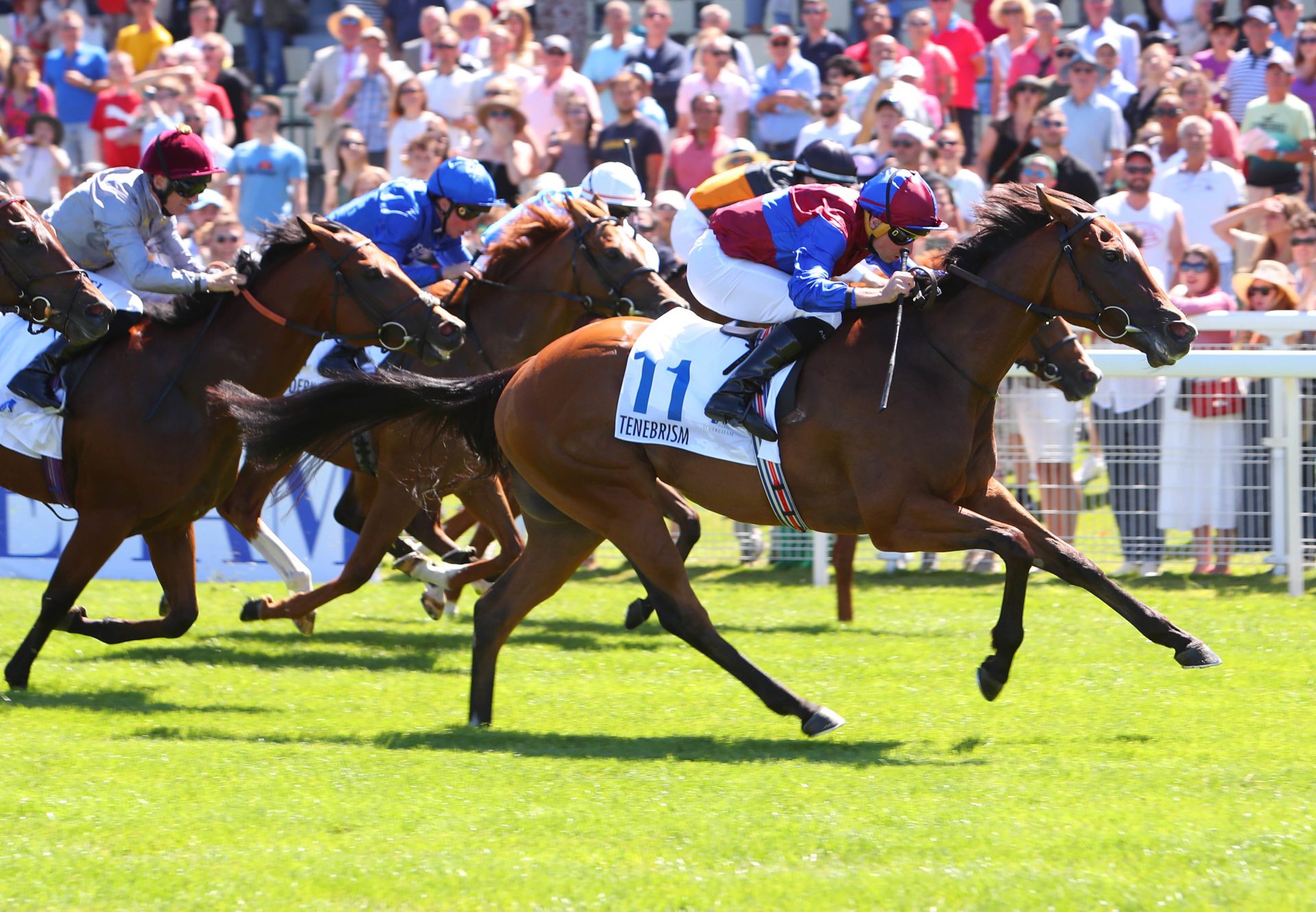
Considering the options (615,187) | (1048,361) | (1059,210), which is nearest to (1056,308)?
(1059,210)

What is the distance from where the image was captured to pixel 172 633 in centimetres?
707

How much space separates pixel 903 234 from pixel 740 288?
608mm

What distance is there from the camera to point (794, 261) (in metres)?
6.16

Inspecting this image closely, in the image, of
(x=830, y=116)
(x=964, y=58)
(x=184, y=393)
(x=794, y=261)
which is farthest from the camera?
(x=964, y=58)

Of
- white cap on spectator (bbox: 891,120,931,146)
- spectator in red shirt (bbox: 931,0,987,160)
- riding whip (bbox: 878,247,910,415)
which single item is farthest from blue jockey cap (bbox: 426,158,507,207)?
spectator in red shirt (bbox: 931,0,987,160)

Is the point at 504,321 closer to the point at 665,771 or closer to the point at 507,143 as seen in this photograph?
the point at 665,771

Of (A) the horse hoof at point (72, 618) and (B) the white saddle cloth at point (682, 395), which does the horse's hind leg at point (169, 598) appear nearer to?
(A) the horse hoof at point (72, 618)

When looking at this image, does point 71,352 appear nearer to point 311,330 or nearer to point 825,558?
point 311,330

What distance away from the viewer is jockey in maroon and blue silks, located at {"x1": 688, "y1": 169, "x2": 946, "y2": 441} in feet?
19.5

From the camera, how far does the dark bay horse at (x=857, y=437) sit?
5.83m

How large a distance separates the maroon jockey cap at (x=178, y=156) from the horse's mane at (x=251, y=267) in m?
0.35

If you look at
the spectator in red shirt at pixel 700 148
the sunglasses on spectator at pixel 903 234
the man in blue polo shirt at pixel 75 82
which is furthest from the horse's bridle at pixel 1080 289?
the man in blue polo shirt at pixel 75 82

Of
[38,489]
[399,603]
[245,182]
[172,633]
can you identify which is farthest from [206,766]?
[245,182]

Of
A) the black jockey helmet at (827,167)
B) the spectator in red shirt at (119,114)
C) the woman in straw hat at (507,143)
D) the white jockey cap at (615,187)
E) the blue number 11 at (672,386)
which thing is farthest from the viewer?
the spectator in red shirt at (119,114)
